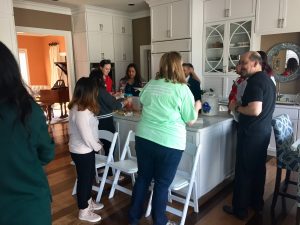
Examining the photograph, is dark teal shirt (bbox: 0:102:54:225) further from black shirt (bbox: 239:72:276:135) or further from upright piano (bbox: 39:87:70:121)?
upright piano (bbox: 39:87:70:121)

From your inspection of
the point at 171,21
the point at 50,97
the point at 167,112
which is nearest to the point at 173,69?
the point at 167,112

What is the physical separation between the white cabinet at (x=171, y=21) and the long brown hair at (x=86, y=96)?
2968mm

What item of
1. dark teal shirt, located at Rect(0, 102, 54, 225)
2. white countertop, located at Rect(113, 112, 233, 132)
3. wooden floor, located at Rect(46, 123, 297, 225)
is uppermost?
dark teal shirt, located at Rect(0, 102, 54, 225)

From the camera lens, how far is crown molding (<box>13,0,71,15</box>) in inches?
196

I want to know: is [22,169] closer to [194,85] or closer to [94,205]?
[94,205]

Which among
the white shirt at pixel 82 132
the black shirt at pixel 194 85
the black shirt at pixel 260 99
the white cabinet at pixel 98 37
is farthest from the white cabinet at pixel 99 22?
the black shirt at pixel 260 99

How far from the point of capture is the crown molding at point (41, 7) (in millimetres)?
4969

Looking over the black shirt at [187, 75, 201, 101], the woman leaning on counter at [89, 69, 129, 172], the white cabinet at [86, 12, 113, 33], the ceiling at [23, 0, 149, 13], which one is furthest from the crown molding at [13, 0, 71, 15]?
the black shirt at [187, 75, 201, 101]

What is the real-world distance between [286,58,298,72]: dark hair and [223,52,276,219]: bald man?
89.3 inches

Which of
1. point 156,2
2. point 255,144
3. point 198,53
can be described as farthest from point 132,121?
point 156,2

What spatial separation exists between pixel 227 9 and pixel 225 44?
0.56 meters

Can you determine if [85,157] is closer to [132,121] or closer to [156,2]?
[132,121]

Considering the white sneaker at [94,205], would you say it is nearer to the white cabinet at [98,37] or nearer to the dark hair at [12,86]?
the dark hair at [12,86]

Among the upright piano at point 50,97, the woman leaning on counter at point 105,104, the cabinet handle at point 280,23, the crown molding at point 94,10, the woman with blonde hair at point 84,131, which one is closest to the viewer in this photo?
the woman with blonde hair at point 84,131
